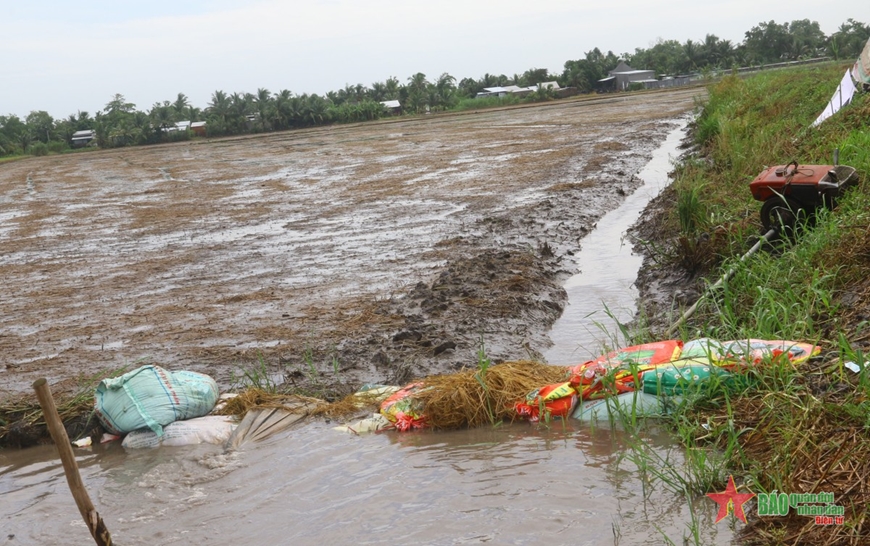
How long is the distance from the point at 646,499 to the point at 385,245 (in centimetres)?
714

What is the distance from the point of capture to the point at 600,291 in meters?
7.33

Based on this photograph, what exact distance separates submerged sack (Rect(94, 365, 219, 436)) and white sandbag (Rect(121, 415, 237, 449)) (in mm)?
39

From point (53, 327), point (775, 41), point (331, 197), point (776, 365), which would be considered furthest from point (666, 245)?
point (775, 41)

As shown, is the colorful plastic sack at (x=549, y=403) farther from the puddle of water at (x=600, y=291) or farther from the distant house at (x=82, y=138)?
the distant house at (x=82, y=138)

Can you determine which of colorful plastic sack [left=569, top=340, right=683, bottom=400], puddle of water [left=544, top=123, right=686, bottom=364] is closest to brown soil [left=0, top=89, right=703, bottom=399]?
Result: puddle of water [left=544, top=123, right=686, bottom=364]

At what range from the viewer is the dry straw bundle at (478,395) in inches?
176

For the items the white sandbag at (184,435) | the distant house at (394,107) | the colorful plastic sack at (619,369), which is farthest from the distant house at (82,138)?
the colorful plastic sack at (619,369)

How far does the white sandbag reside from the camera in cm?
477

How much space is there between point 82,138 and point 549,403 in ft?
207

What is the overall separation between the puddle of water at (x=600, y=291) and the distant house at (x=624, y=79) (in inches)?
1840

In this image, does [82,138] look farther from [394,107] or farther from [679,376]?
[679,376]

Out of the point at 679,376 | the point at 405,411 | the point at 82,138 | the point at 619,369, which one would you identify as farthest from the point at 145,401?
the point at 82,138

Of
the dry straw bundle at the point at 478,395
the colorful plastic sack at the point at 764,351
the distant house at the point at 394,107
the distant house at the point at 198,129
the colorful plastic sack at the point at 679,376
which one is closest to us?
the colorful plastic sack at the point at 764,351

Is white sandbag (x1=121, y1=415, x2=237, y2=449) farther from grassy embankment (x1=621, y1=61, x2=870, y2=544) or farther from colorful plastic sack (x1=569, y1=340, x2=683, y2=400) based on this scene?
grassy embankment (x1=621, y1=61, x2=870, y2=544)
